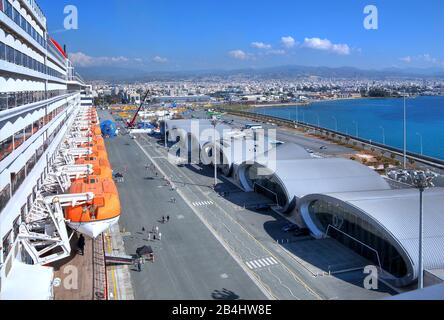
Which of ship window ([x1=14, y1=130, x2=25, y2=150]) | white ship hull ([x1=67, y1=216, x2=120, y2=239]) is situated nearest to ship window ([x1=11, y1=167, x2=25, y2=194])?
ship window ([x1=14, y1=130, x2=25, y2=150])

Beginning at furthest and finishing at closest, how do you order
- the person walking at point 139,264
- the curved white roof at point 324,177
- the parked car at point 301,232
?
1. the curved white roof at point 324,177
2. the parked car at point 301,232
3. the person walking at point 139,264

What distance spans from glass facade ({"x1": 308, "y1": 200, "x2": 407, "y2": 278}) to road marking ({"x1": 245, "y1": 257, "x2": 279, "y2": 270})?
292 centimetres

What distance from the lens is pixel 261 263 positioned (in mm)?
13891

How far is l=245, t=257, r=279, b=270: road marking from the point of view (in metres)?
13.6

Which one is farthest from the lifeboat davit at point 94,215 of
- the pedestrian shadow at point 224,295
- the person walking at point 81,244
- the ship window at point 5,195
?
the ship window at point 5,195

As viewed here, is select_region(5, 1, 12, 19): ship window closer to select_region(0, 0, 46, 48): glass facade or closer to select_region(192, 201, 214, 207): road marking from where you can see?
select_region(0, 0, 46, 48): glass facade

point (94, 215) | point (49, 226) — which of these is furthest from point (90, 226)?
point (49, 226)

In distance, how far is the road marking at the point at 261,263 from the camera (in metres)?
13.6

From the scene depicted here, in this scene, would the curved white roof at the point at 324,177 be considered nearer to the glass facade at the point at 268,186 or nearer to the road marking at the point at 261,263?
the glass facade at the point at 268,186

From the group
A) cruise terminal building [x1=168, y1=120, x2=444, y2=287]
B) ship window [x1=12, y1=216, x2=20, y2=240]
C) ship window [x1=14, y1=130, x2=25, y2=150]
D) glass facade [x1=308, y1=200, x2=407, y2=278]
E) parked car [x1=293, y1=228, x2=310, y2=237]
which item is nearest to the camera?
ship window [x1=14, y1=130, x2=25, y2=150]

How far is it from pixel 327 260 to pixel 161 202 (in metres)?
9.93

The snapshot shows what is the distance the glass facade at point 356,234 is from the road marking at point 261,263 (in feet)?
9.59
